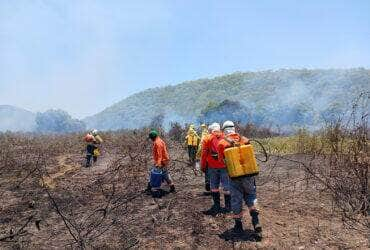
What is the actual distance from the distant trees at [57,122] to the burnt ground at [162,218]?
51287 mm

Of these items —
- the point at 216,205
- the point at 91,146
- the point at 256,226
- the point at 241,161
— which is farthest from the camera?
the point at 91,146

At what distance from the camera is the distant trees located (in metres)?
62.8

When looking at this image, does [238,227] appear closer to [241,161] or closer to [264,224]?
[264,224]

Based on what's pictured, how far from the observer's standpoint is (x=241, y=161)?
698cm

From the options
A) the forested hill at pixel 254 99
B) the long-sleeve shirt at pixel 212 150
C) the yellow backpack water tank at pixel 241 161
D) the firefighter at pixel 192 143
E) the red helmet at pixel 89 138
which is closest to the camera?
the yellow backpack water tank at pixel 241 161

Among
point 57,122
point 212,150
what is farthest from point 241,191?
point 57,122

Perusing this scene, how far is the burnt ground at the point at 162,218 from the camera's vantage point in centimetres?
739

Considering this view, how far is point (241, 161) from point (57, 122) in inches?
2305

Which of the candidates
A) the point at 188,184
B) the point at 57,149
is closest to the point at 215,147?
the point at 188,184

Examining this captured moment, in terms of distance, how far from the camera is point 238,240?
23.9 feet

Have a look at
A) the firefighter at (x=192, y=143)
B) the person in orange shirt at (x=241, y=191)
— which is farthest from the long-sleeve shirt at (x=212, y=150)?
the firefighter at (x=192, y=143)

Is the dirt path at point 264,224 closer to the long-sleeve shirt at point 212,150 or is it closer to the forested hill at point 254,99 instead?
the long-sleeve shirt at point 212,150

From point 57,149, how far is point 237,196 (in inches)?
613

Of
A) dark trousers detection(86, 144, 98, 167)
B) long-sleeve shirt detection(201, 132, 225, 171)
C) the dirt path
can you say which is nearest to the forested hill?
dark trousers detection(86, 144, 98, 167)
